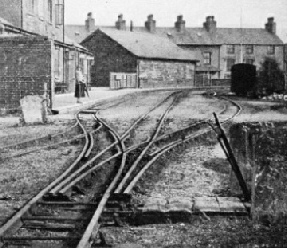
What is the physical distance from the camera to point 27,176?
25.8 feet

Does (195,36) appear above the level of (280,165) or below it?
above

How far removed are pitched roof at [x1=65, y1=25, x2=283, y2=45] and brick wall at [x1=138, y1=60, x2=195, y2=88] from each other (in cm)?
1502

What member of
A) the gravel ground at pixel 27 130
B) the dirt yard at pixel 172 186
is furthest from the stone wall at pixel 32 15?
the dirt yard at pixel 172 186

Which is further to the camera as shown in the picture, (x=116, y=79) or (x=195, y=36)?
(x=195, y=36)

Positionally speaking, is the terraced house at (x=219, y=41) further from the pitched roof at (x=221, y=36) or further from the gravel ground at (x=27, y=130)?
the gravel ground at (x=27, y=130)

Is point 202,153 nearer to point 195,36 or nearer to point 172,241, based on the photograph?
point 172,241

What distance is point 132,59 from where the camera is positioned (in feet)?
173

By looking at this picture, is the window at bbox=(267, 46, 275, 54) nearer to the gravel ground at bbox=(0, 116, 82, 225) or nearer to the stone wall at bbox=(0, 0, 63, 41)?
the stone wall at bbox=(0, 0, 63, 41)

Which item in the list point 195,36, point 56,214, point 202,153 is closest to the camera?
point 56,214

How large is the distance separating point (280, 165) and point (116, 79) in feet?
119

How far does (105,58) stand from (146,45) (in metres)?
5.27

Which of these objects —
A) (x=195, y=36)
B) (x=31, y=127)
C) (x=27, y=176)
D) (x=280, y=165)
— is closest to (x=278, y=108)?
(x=31, y=127)

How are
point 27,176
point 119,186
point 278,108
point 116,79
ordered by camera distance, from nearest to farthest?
point 119,186 < point 27,176 < point 278,108 < point 116,79

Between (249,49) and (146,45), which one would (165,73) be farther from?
(249,49)
